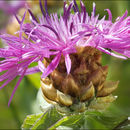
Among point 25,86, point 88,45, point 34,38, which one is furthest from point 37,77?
point 88,45

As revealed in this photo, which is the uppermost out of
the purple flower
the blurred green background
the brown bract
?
the purple flower

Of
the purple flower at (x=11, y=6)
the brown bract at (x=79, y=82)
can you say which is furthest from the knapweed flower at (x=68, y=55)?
the purple flower at (x=11, y=6)

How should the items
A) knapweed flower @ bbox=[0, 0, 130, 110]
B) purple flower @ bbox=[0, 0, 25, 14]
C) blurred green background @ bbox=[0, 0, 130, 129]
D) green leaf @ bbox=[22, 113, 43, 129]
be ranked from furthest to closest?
1. purple flower @ bbox=[0, 0, 25, 14]
2. blurred green background @ bbox=[0, 0, 130, 129]
3. green leaf @ bbox=[22, 113, 43, 129]
4. knapweed flower @ bbox=[0, 0, 130, 110]

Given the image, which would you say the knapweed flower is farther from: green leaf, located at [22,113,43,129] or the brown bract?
green leaf, located at [22,113,43,129]

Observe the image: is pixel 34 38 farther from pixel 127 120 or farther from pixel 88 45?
pixel 127 120

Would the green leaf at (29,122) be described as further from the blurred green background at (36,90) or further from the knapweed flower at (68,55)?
the blurred green background at (36,90)

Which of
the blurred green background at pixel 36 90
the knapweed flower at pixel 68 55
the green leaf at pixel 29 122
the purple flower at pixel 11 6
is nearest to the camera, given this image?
the knapweed flower at pixel 68 55

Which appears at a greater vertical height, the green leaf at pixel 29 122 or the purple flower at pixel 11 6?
the purple flower at pixel 11 6

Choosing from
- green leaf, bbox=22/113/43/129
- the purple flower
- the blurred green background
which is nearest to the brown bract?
green leaf, bbox=22/113/43/129
